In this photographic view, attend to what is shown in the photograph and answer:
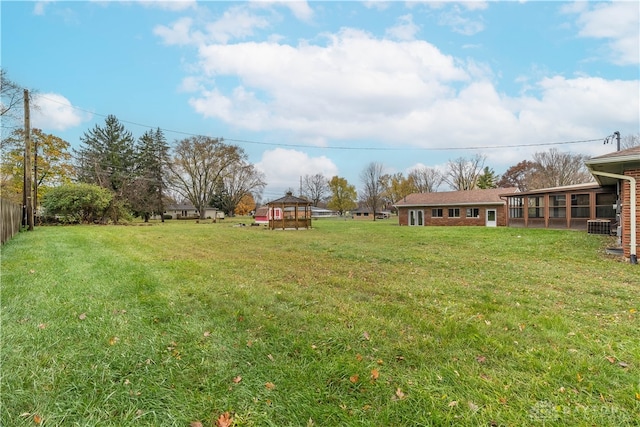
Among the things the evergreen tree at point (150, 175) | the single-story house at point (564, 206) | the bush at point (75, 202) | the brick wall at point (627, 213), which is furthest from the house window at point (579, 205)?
the evergreen tree at point (150, 175)

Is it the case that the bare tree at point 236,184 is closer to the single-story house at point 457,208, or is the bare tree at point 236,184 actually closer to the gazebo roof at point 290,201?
the gazebo roof at point 290,201

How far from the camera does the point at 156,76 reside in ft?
41.9

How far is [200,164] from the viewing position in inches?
1517

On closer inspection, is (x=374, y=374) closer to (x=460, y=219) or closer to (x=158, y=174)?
(x=460, y=219)

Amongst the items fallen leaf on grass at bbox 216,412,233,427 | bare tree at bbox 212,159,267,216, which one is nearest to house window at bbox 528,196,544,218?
fallen leaf on grass at bbox 216,412,233,427

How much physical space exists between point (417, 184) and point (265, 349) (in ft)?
189

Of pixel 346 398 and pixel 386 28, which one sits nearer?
pixel 346 398

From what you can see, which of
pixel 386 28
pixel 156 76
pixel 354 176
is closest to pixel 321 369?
pixel 386 28

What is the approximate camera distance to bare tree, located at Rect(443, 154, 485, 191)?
157 feet

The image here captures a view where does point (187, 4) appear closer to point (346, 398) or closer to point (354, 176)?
point (346, 398)

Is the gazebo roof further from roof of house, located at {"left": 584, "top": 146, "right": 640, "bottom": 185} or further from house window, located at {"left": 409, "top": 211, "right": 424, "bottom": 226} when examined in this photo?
roof of house, located at {"left": 584, "top": 146, "right": 640, "bottom": 185}

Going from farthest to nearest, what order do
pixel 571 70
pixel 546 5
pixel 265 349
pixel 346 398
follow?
pixel 571 70
pixel 546 5
pixel 265 349
pixel 346 398

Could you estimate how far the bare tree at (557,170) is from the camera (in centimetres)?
3755

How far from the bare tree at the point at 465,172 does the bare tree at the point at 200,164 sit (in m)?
32.8
